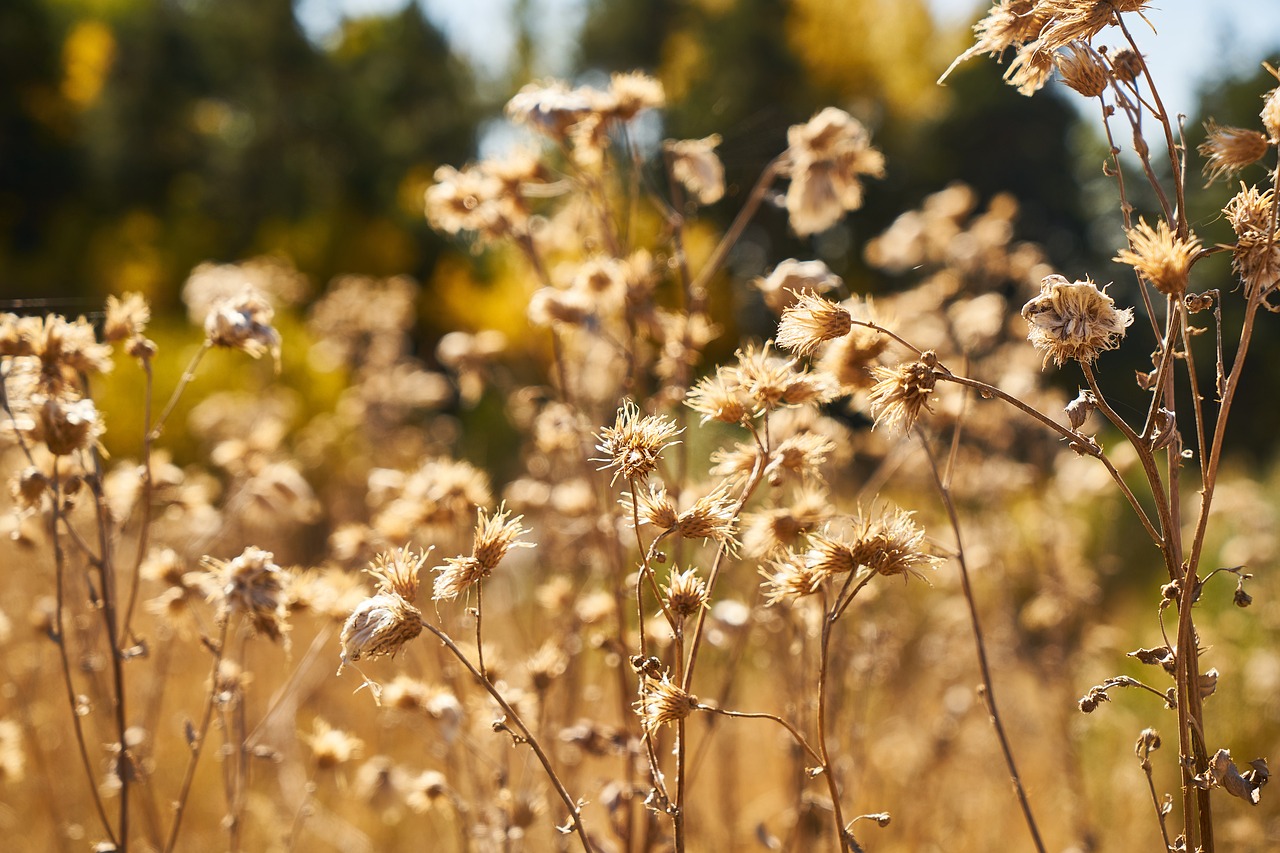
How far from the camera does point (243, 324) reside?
51.9 inches

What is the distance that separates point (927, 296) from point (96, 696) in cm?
207

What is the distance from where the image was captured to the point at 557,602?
172 centimetres

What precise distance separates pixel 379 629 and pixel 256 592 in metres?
0.36

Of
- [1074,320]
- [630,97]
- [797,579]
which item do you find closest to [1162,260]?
[1074,320]

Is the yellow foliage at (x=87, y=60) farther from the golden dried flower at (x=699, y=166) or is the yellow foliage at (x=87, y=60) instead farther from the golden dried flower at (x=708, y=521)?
the golden dried flower at (x=708, y=521)

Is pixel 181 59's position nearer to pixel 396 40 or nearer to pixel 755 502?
pixel 396 40

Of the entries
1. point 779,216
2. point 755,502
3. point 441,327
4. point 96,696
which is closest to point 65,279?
point 441,327

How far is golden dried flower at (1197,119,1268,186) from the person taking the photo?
0.91m

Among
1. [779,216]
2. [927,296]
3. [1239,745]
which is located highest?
[779,216]

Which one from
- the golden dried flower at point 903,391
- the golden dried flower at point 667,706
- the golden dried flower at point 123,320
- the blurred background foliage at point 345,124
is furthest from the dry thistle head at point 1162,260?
the blurred background foliage at point 345,124

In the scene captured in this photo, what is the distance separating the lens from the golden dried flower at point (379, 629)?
0.88 metres

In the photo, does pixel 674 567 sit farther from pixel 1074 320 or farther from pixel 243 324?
pixel 243 324

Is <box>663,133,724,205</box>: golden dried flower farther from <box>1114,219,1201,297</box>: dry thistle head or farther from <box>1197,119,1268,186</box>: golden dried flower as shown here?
<box>1114,219,1201,297</box>: dry thistle head

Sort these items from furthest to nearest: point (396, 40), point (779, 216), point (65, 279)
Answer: point (396, 40), point (65, 279), point (779, 216)
